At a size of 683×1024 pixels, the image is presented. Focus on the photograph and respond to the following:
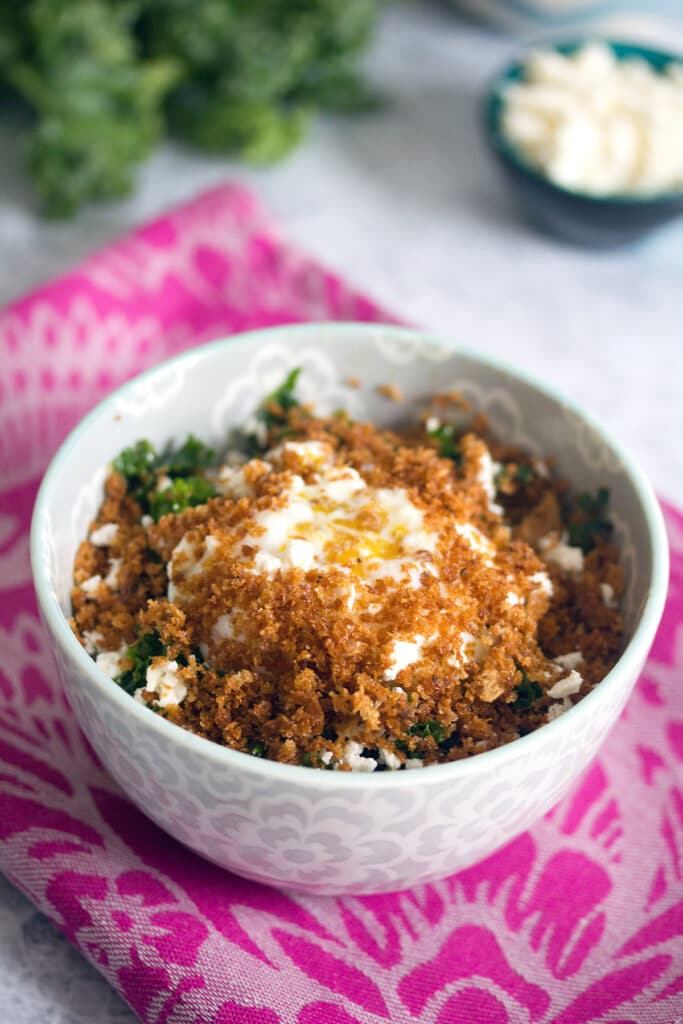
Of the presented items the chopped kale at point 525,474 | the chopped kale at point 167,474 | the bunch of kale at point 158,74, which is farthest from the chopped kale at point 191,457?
the bunch of kale at point 158,74

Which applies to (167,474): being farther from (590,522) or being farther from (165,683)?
(590,522)

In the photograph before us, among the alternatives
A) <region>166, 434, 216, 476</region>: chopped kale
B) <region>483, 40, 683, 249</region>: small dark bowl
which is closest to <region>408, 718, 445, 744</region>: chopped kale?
<region>166, 434, 216, 476</region>: chopped kale

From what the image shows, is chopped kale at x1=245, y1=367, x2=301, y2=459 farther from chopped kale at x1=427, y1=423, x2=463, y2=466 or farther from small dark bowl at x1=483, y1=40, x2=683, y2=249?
small dark bowl at x1=483, y1=40, x2=683, y2=249

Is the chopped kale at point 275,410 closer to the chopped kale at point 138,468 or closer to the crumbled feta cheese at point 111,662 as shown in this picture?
the chopped kale at point 138,468

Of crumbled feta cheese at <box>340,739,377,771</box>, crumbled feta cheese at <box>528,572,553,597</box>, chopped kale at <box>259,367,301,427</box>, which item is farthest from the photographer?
chopped kale at <box>259,367,301,427</box>

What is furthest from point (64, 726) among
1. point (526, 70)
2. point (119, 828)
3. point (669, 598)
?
point (526, 70)
